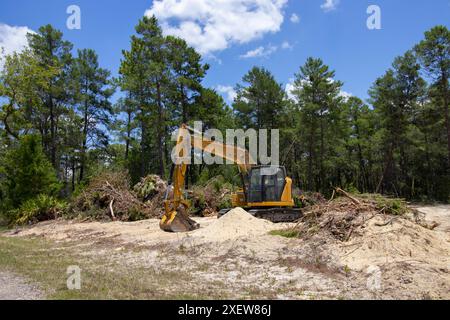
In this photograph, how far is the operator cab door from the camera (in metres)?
15.1

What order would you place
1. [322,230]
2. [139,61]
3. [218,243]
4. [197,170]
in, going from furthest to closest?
[197,170], [139,61], [218,243], [322,230]

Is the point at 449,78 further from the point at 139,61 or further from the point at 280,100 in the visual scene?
the point at 139,61

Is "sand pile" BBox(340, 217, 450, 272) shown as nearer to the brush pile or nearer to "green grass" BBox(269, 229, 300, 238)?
"green grass" BBox(269, 229, 300, 238)

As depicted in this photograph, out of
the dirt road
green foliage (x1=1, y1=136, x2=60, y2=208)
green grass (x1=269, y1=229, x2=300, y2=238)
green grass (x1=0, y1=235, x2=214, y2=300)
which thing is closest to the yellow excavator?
green grass (x1=269, y1=229, x2=300, y2=238)

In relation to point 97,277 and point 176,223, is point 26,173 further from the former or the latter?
point 97,277

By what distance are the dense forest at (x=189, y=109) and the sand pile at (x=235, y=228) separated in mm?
14566

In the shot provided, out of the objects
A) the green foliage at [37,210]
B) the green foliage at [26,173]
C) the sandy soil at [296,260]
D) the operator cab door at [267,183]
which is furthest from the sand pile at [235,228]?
the green foliage at [26,173]

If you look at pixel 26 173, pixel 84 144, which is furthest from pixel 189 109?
pixel 26 173

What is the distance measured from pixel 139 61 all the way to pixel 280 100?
1293 centimetres

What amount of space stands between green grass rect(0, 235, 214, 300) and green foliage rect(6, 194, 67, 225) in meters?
10.5

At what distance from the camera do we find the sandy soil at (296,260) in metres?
6.57

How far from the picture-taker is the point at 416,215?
36.4 ft

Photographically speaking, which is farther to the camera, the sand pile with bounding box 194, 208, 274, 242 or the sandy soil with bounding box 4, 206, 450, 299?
the sand pile with bounding box 194, 208, 274, 242
